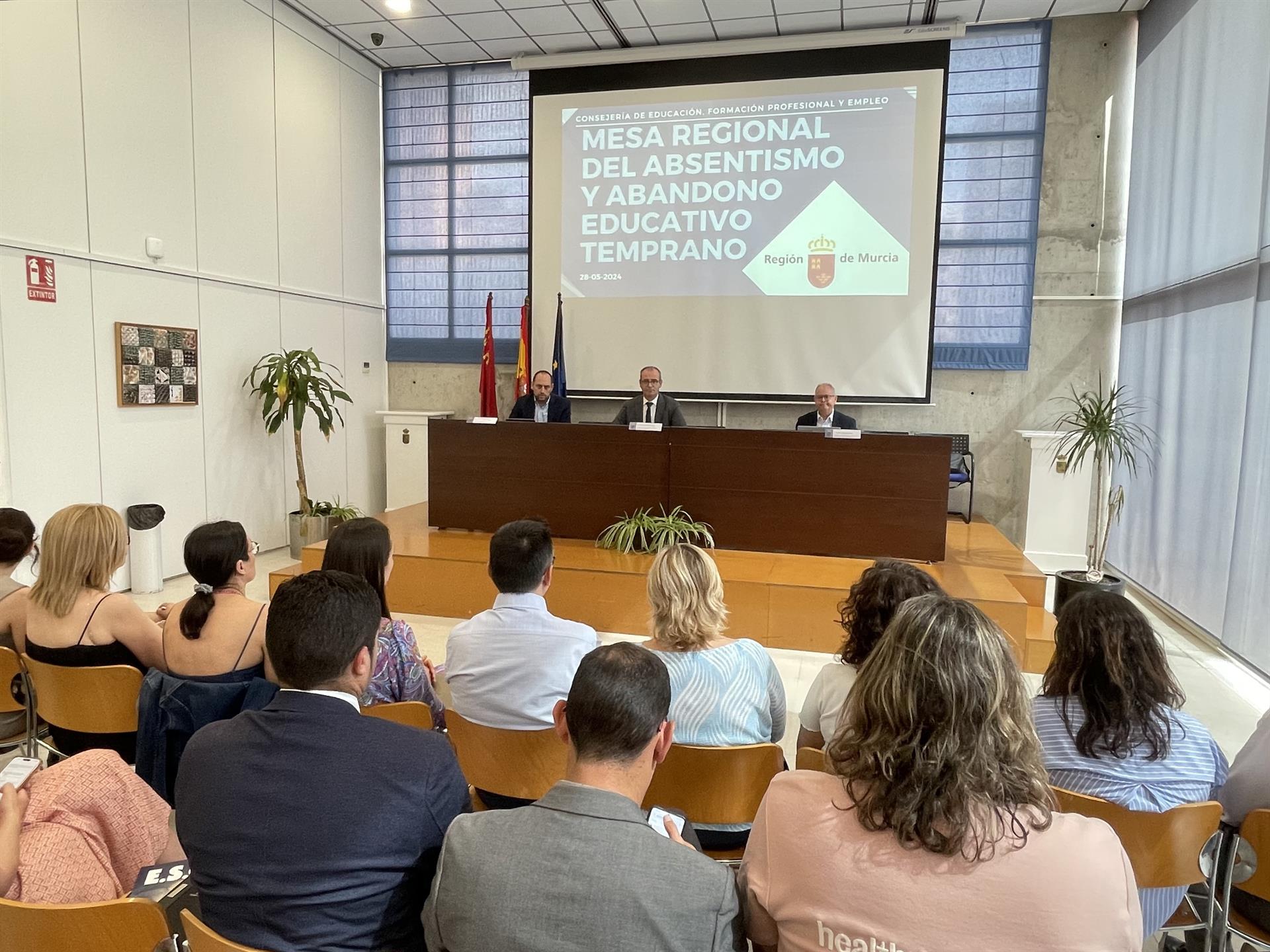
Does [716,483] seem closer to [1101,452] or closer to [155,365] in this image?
[1101,452]

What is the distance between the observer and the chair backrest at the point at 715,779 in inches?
65.9

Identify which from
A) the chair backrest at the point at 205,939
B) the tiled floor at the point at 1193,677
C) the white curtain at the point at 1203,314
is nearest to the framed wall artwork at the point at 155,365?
the tiled floor at the point at 1193,677

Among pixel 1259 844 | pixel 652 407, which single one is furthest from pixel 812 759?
pixel 652 407

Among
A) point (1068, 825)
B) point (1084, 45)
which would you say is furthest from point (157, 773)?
point (1084, 45)

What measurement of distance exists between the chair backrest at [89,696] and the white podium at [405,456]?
5.54m

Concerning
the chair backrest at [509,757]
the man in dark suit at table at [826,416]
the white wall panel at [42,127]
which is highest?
the white wall panel at [42,127]

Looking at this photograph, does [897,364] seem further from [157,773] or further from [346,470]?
[157,773]

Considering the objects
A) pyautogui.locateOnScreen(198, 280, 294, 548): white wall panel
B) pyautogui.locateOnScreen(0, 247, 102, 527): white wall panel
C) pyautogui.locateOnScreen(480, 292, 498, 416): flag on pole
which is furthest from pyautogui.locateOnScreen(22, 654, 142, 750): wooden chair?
pyautogui.locateOnScreen(480, 292, 498, 416): flag on pole

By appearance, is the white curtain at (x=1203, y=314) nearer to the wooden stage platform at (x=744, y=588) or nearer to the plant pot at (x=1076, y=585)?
the plant pot at (x=1076, y=585)

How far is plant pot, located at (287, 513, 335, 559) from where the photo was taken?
20.8 ft

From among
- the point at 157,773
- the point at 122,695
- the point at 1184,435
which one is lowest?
the point at 157,773

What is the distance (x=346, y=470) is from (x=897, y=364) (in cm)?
501

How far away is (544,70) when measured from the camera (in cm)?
713

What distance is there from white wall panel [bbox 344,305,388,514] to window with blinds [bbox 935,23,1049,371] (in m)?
5.22
